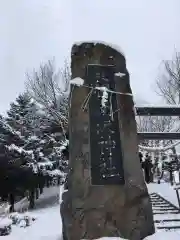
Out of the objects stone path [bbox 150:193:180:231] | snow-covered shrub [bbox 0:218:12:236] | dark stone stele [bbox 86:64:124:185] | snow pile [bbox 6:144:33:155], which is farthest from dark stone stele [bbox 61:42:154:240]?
snow pile [bbox 6:144:33:155]

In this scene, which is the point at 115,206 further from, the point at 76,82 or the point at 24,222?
the point at 24,222

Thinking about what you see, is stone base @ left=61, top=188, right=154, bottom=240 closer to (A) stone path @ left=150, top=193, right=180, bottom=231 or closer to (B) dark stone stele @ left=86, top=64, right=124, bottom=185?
(B) dark stone stele @ left=86, top=64, right=124, bottom=185

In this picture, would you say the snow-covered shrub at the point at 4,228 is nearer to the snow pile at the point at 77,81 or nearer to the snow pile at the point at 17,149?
the snow pile at the point at 77,81

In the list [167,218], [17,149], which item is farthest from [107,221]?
[17,149]

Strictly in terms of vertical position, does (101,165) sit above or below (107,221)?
above

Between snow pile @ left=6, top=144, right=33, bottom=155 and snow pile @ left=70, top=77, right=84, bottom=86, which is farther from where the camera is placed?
snow pile @ left=6, top=144, right=33, bottom=155

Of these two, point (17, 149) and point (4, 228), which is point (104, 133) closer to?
Result: point (4, 228)

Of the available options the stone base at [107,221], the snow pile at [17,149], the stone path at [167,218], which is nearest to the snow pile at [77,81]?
the stone base at [107,221]

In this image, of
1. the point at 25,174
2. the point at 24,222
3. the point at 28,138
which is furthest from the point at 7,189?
the point at 24,222

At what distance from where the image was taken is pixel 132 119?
17.1 feet

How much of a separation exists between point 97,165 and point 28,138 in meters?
8.87

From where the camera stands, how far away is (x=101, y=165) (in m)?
4.81

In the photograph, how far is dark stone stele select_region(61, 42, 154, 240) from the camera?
14.7 ft

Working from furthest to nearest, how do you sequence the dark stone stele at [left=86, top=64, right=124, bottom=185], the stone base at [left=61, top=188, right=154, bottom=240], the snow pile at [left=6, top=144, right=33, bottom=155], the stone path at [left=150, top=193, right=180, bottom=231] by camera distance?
the snow pile at [left=6, top=144, right=33, bottom=155], the stone path at [left=150, top=193, right=180, bottom=231], the dark stone stele at [left=86, top=64, right=124, bottom=185], the stone base at [left=61, top=188, right=154, bottom=240]
